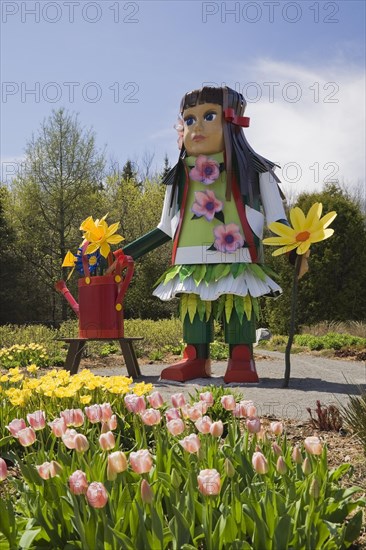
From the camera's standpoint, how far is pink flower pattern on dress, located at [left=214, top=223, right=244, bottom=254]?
5.76 meters

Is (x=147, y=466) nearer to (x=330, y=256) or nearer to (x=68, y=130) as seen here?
(x=330, y=256)

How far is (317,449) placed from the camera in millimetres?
1797

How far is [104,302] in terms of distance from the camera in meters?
6.12

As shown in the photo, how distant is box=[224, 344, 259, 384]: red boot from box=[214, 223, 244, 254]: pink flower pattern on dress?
990 mm

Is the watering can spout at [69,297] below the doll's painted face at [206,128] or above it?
below

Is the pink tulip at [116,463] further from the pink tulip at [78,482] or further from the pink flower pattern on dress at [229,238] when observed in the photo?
the pink flower pattern on dress at [229,238]

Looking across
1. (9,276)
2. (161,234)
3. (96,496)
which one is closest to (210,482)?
(96,496)

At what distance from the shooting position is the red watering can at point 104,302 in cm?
612

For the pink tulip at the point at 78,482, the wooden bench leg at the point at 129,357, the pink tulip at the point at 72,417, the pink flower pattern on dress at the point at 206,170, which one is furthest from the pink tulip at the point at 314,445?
the wooden bench leg at the point at 129,357

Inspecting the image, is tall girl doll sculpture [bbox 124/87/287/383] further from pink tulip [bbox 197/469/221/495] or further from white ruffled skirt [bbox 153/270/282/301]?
pink tulip [bbox 197/469/221/495]

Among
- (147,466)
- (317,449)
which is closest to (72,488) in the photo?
(147,466)

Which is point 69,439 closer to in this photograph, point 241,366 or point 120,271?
point 241,366

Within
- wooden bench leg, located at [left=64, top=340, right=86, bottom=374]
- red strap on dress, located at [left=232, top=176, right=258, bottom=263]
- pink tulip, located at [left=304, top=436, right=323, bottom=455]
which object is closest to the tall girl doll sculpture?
red strap on dress, located at [left=232, top=176, right=258, bottom=263]

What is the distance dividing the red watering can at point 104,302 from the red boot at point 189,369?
2.38ft
